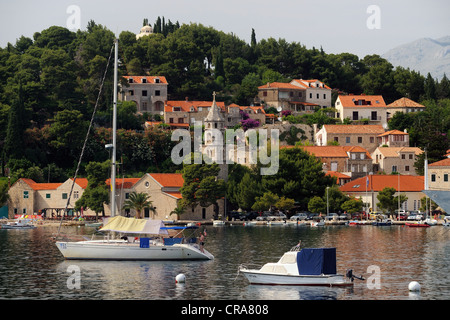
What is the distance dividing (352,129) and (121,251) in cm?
9113

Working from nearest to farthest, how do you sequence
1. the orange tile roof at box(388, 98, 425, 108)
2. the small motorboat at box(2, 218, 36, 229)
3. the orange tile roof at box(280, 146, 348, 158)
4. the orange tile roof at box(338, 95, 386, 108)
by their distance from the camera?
1. the small motorboat at box(2, 218, 36, 229)
2. the orange tile roof at box(280, 146, 348, 158)
3. the orange tile roof at box(338, 95, 386, 108)
4. the orange tile roof at box(388, 98, 425, 108)

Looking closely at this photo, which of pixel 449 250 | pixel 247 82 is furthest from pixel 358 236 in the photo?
pixel 247 82

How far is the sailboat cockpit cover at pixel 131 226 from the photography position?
6050 centimetres

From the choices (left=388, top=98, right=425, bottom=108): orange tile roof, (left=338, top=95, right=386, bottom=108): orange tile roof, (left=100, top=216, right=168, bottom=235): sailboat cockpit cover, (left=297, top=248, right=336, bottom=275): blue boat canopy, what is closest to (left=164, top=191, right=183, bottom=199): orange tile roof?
(left=100, top=216, right=168, bottom=235): sailboat cockpit cover

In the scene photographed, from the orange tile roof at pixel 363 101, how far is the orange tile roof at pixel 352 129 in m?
12.6

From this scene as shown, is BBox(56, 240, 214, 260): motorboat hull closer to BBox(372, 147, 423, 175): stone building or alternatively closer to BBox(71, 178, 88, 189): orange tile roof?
BBox(71, 178, 88, 189): orange tile roof

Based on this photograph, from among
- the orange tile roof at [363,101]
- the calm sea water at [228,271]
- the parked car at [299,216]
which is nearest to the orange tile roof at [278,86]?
the orange tile roof at [363,101]

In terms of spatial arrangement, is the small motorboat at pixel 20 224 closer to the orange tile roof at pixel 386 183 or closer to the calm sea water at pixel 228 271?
the calm sea water at pixel 228 271

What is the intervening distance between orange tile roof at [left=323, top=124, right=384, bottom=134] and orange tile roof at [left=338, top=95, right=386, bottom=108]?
41.2ft

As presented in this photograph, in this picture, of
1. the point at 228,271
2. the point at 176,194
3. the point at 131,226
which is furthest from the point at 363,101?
the point at 228,271

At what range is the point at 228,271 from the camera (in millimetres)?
55594

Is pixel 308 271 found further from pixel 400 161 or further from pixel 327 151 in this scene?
pixel 400 161

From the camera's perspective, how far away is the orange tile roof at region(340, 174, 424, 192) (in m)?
119
